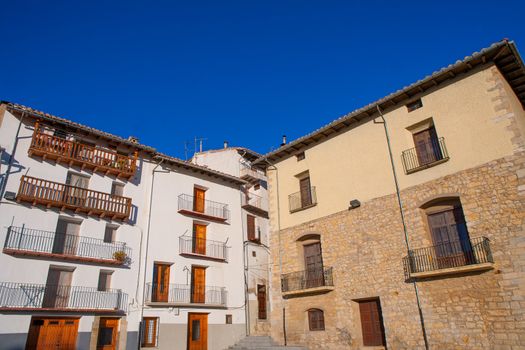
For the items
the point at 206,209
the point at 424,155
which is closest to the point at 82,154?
the point at 206,209

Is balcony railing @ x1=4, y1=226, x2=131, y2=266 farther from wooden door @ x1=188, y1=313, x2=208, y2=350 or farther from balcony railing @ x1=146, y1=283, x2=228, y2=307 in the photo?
wooden door @ x1=188, y1=313, x2=208, y2=350

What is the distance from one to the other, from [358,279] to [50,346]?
1183 centimetres

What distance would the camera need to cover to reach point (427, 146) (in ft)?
44.5

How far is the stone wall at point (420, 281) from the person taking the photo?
1048 centimetres

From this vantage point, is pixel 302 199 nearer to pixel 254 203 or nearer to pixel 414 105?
pixel 414 105

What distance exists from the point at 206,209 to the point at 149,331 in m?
7.23

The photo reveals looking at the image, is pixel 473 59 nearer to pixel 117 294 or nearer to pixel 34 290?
pixel 117 294

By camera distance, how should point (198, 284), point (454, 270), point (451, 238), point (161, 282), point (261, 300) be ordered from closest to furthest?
1. point (454, 270)
2. point (451, 238)
3. point (161, 282)
4. point (198, 284)
5. point (261, 300)

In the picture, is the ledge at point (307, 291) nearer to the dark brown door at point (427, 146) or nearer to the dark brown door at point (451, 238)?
the dark brown door at point (451, 238)

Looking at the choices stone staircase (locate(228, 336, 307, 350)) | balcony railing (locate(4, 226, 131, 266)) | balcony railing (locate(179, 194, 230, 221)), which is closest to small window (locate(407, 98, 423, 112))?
stone staircase (locate(228, 336, 307, 350))

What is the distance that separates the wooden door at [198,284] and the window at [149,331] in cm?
225

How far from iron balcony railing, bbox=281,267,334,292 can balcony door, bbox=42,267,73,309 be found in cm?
888

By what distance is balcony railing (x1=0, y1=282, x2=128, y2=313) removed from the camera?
46.0 ft

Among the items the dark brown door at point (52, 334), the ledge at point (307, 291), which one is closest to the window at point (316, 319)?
the ledge at point (307, 291)
